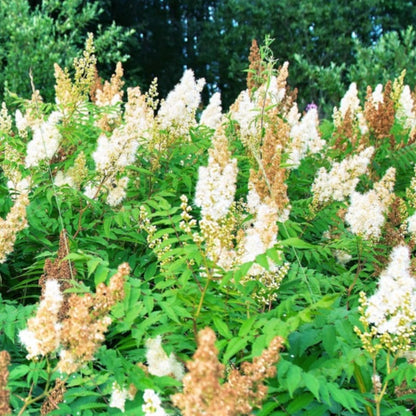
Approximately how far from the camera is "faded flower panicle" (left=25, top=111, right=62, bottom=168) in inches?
155

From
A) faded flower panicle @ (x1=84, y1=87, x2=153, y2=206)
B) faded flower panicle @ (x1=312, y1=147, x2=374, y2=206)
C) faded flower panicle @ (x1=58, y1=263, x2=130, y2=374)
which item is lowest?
faded flower panicle @ (x1=58, y1=263, x2=130, y2=374)

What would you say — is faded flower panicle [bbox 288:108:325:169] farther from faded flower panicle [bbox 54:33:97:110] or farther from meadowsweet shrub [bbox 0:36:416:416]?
faded flower panicle [bbox 54:33:97:110]

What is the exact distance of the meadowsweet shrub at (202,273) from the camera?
2078 mm

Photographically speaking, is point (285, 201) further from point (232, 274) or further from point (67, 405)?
point (67, 405)

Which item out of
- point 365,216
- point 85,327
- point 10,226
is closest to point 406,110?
point 365,216

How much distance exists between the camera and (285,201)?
3.04m

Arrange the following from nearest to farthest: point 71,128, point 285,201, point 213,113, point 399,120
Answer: point 285,201, point 71,128, point 213,113, point 399,120

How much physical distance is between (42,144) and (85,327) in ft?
7.64

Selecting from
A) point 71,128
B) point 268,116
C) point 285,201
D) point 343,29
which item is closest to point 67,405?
point 285,201

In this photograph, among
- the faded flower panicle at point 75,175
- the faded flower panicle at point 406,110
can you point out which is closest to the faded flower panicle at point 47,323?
the faded flower panicle at point 75,175

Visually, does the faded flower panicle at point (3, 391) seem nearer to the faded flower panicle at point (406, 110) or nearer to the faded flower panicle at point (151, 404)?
the faded flower panicle at point (151, 404)

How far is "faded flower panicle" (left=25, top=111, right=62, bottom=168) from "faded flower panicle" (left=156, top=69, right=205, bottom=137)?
2.45 feet

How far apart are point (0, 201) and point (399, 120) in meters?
4.50

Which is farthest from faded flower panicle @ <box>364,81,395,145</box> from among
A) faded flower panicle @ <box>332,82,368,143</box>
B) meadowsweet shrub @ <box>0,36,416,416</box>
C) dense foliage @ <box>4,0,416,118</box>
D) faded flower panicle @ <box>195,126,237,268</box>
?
dense foliage @ <box>4,0,416,118</box>
